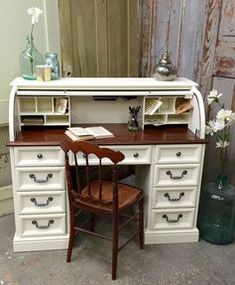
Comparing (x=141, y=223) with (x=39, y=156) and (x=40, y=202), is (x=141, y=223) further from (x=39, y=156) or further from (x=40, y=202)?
(x=39, y=156)

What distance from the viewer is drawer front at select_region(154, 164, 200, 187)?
1.98 metres

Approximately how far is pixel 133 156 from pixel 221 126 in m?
0.59

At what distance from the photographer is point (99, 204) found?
181 centimetres

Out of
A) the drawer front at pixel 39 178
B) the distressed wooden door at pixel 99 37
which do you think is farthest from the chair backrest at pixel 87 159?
the distressed wooden door at pixel 99 37

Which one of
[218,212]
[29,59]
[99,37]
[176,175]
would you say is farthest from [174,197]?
[99,37]

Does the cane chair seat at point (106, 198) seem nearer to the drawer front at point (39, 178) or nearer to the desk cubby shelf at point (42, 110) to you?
the drawer front at point (39, 178)

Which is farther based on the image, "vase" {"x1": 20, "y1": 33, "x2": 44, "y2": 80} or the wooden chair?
"vase" {"x1": 20, "y1": 33, "x2": 44, "y2": 80}

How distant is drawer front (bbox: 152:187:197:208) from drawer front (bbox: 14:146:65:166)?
0.67 meters

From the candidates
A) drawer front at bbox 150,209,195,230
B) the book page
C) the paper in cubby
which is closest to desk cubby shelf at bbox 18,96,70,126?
the book page

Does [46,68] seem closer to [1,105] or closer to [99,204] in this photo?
[1,105]

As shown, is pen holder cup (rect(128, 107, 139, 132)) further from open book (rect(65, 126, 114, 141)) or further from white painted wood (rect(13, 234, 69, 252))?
white painted wood (rect(13, 234, 69, 252))

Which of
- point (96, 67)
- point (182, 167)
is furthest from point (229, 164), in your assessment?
point (96, 67)

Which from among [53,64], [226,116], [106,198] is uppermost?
[53,64]

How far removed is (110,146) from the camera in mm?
1868
